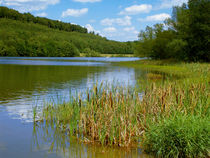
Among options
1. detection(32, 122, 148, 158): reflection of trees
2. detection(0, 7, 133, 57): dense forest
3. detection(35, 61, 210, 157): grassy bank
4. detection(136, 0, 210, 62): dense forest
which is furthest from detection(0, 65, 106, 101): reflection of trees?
detection(0, 7, 133, 57): dense forest

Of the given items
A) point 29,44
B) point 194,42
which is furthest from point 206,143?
point 29,44

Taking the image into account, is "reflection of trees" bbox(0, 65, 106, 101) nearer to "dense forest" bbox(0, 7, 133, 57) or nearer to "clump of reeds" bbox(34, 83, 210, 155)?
"clump of reeds" bbox(34, 83, 210, 155)

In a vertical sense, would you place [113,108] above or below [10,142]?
above

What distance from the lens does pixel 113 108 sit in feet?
24.5

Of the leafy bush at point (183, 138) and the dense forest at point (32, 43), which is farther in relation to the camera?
the dense forest at point (32, 43)

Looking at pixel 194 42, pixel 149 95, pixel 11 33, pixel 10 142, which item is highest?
pixel 11 33

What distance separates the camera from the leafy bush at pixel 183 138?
5.50m

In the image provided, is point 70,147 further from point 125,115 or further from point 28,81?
point 28,81

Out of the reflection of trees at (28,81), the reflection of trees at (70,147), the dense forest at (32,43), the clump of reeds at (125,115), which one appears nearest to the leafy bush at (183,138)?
the clump of reeds at (125,115)

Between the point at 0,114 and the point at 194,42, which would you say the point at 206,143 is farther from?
the point at 194,42

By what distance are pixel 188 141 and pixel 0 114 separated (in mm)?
8107

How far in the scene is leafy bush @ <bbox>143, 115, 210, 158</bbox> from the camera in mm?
5500

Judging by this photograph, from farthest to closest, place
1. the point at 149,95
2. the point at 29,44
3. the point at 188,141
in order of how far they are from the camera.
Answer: the point at 29,44, the point at 149,95, the point at 188,141

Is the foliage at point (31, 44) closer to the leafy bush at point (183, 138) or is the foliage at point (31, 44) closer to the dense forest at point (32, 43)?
the dense forest at point (32, 43)
